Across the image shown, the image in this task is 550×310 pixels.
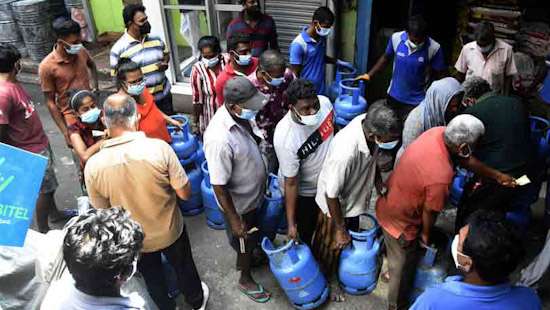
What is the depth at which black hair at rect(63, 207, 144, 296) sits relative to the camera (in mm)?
1729

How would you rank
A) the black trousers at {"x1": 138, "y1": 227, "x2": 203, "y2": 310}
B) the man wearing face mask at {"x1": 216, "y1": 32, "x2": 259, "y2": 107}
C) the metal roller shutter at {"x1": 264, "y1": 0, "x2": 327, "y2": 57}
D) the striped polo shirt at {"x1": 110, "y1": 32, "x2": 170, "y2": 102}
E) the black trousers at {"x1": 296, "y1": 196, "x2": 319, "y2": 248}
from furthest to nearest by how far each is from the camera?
the metal roller shutter at {"x1": 264, "y1": 0, "x2": 327, "y2": 57}
the striped polo shirt at {"x1": 110, "y1": 32, "x2": 170, "y2": 102}
the man wearing face mask at {"x1": 216, "y1": 32, "x2": 259, "y2": 107}
the black trousers at {"x1": 296, "y1": 196, "x2": 319, "y2": 248}
the black trousers at {"x1": 138, "y1": 227, "x2": 203, "y2": 310}

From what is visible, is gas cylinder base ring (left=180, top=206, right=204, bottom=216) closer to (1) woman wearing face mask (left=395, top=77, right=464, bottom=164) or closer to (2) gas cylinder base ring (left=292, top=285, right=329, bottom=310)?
(2) gas cylinder base ring (left=292, top=285, right=329, bottom=310)

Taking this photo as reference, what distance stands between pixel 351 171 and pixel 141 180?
4.38ft

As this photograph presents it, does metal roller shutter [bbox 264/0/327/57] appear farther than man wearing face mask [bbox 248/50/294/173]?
Yes

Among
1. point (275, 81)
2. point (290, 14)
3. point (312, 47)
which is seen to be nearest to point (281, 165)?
point (275, 81)

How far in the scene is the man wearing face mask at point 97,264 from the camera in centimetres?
173

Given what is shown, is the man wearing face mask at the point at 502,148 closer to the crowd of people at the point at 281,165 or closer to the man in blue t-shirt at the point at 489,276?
the crowd of people at the point at 281,165

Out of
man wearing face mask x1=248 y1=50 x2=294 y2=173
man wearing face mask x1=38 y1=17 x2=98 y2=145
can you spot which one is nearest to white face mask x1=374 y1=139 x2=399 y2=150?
man wearing face mask x1=248 y1=50 x2=294 y2=173

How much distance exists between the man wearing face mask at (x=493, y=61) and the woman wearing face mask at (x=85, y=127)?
350 cm

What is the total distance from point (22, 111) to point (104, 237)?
2.33m

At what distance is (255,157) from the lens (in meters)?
3.07

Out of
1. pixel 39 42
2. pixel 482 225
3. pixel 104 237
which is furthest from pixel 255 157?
pixel 39 42

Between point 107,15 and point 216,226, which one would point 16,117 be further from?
point 107,15

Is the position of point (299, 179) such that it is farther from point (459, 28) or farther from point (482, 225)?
point (459, 28)
